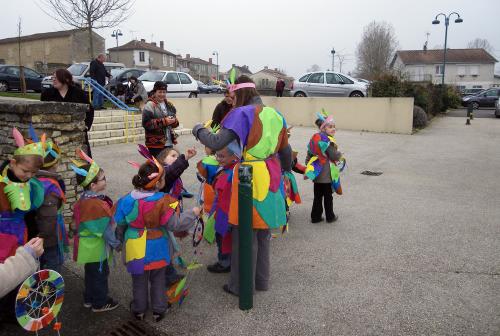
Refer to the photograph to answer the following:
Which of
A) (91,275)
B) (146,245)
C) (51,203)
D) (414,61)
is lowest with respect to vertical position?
(91,275)

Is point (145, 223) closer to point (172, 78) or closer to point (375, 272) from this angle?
point (375, 272)

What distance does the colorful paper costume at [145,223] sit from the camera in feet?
9.50

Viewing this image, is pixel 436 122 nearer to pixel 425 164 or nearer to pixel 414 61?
pixel 425 164

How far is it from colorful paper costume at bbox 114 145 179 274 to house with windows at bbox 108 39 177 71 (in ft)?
199

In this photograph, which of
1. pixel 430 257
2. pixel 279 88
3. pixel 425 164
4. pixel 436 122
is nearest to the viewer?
pixel 430 257

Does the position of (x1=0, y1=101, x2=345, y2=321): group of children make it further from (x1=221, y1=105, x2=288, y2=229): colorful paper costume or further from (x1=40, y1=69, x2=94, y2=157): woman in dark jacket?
(x1=40, y1=69, x2=94, y2=157): woman in dark jacket

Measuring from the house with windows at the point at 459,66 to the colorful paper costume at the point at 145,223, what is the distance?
6230 cm

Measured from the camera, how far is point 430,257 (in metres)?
4.29

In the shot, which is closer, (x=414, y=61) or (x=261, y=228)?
(x=261, y=228)

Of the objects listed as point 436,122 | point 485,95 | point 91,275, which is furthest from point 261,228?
point 485,95

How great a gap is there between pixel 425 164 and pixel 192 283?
731 centimetres

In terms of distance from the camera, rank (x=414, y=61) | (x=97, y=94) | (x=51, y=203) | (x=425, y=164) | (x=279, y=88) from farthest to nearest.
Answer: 1. (x=414, y=61)
2. (x=279, y=88)
3. (x=97, y=94)
4. (x=425, y=164)
5. (x=51, y=203)

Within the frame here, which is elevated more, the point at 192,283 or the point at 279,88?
the point at 279,88

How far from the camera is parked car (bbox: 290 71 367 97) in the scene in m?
17.5
